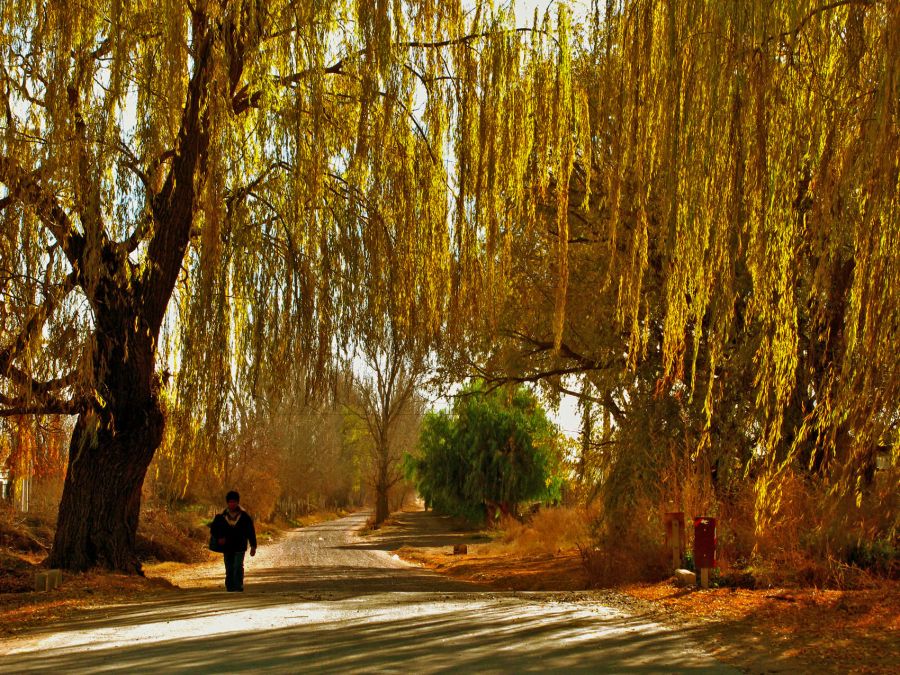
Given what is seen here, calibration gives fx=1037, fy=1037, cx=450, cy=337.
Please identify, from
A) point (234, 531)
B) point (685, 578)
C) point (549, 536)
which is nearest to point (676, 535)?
point (685, 578)

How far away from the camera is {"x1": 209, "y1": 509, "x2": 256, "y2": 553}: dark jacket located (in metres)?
12.2

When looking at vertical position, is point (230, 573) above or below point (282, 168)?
below

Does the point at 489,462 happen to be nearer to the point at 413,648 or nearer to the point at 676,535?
the point at 676,535

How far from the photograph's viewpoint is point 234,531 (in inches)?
481

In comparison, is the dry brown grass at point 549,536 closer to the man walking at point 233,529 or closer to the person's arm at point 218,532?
the man walking at point 233,529

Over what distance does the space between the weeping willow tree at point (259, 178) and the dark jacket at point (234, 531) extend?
47.2 inches

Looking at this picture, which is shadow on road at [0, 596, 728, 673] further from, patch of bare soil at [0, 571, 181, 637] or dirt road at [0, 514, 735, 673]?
patch of bare soil at [0, 571, 181, 637]

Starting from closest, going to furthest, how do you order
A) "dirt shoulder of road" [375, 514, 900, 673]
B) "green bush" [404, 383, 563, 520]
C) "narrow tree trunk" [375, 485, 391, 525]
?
"dirt shoulder of road" [375, 514, 900, 673]
"green bush" [404, 383, 563, 520]
"narrow tree trunk" [375, 485, 391, 525]

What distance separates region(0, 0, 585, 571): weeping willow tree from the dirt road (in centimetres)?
225

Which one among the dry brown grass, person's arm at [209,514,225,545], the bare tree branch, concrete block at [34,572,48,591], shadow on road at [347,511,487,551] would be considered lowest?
shadow on road at [347,511,487,551]

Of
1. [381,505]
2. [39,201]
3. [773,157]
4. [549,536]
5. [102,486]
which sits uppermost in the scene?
[39,201]

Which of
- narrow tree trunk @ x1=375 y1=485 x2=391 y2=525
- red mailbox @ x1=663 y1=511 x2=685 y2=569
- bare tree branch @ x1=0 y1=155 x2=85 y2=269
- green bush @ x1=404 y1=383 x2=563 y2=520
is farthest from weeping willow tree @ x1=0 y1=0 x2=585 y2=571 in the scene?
narrow tree trunk @ x1=375 y1=485 x2=391 y2=525

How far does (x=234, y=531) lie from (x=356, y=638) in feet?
16.5


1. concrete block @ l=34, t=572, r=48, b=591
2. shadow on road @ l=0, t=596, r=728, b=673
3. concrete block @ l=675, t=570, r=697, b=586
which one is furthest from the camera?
concrete block @ l=675, t=570, r=697, b=586
